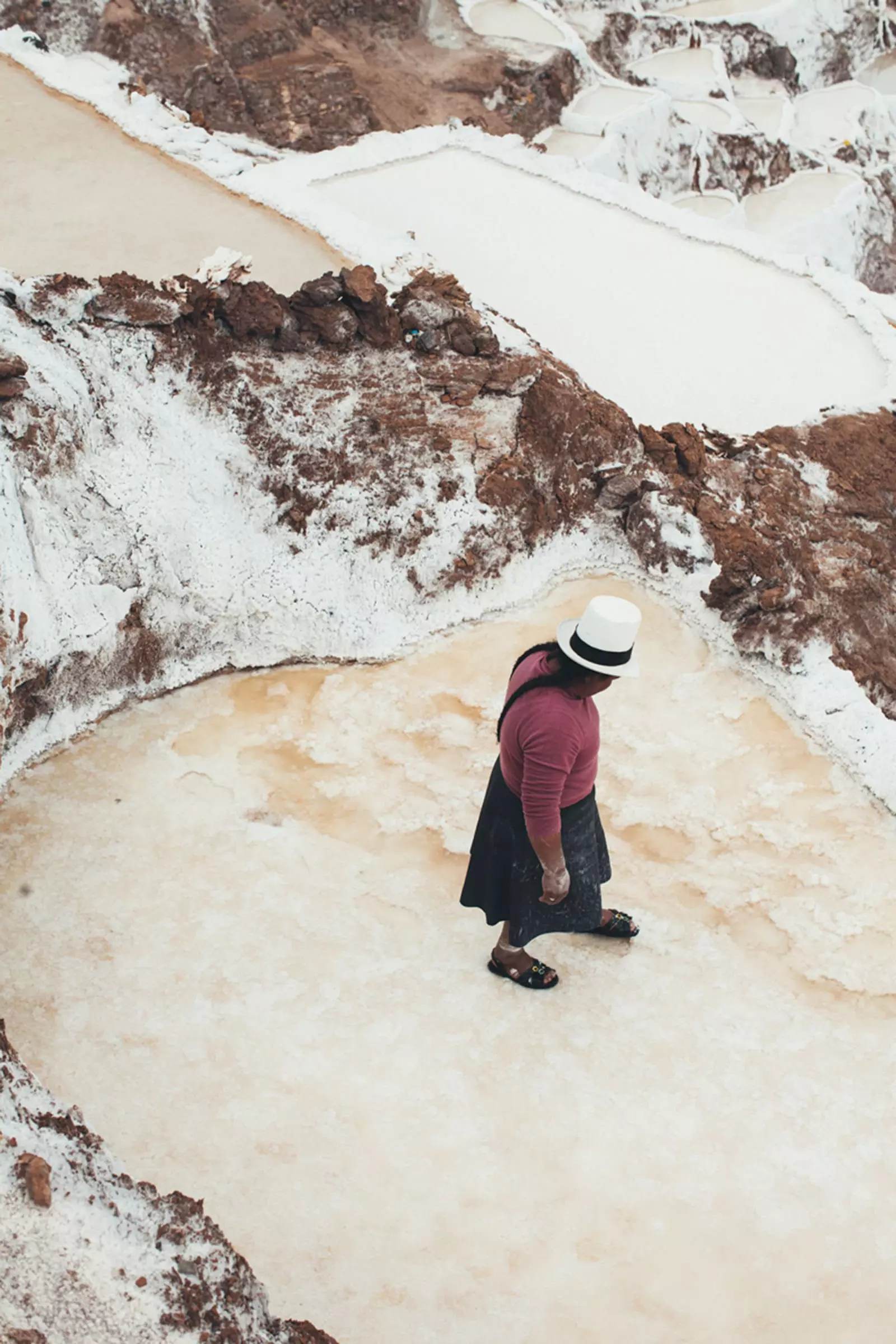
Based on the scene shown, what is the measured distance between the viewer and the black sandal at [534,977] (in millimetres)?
3701

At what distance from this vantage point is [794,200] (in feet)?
56.9

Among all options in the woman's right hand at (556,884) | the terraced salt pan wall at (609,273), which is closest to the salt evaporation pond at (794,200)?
the terraced salt pan wall at (609,273)

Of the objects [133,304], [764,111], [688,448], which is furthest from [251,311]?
[764,111]

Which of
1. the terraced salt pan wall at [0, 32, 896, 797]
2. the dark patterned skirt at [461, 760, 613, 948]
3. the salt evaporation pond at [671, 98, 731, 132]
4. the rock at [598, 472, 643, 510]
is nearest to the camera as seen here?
the dark patterned skirt at [461, 760, 613, 948]

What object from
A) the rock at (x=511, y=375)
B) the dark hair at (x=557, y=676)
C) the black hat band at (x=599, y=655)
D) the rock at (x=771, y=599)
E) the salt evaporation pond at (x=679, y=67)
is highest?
the black hat band at (x=599, y=655)

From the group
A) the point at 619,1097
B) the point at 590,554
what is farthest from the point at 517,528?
the point at 619,1097

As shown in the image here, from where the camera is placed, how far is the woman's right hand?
10.4 feet

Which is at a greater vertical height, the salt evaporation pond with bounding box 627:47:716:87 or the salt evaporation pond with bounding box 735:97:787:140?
the salt evaporation pond with bounding box 627:47:716:87

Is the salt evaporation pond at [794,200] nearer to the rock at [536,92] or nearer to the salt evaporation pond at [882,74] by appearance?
the rock at [536,92]

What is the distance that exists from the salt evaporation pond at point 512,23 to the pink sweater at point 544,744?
17.4 m

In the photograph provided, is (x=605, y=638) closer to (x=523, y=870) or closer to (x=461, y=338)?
(x=523, y=870)

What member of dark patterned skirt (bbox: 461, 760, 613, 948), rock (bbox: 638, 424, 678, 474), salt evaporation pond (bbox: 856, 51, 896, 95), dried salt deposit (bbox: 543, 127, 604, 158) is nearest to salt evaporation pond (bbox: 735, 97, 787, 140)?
salt evaporation pond (bbox: 856, 51, 896, 95)

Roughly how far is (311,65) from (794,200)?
25.1 ft

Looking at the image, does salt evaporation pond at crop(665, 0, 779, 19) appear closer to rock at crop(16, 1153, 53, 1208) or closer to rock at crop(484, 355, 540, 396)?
rock at crop(484, 355, 540, 396)
